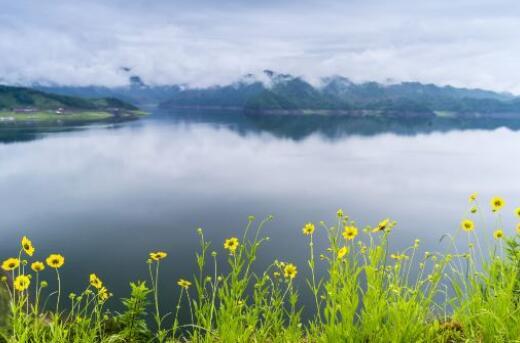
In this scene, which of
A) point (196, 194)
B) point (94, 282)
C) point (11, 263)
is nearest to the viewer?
point (11, 263)

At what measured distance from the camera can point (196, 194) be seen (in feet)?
196

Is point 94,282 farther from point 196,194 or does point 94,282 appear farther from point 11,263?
point 196,194

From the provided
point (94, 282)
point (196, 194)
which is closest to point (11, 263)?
point (94, 282)

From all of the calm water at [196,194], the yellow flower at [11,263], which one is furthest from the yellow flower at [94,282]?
the calm water at [196,194]

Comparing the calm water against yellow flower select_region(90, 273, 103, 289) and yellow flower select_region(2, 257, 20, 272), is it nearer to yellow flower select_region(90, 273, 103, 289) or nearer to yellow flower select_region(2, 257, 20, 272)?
yellow flower select_region(90, 273, 103, 289)

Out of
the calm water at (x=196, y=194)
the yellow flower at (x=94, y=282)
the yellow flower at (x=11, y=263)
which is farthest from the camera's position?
the calm water at (x=196, y=194)

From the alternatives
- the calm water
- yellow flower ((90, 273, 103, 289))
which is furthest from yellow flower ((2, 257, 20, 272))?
the calm water

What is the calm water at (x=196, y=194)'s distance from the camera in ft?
116

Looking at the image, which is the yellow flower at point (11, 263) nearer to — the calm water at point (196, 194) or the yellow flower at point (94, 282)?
the yellow flower at point (94, 282)

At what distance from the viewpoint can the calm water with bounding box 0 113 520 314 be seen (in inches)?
1395

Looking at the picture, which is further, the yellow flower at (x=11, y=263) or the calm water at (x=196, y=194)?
the calm water at (x=196, y=194)

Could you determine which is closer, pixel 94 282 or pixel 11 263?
pixel 11 263

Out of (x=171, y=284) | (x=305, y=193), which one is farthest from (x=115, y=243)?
(x=305, y=193)

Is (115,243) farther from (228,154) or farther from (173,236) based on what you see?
(228,154)
